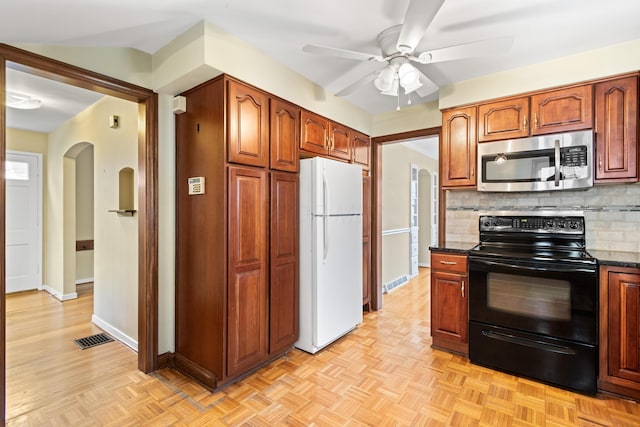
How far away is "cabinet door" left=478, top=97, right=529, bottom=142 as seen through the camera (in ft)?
8.81

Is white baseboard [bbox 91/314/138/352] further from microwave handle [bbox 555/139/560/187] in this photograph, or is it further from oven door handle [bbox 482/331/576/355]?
microwave handle [bbox 555/139/560/187]

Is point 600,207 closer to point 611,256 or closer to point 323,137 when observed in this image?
point 611,256

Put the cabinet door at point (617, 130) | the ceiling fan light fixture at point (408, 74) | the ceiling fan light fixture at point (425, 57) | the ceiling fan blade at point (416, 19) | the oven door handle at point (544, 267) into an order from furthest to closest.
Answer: the cabinet door at point (617, 130)
the oven door handle at point (544, 267)
the ceiling fan light fixture at point (408, 74)
the ceiling fan light fixture at point (425, 57)
the ceiling fan blade at point (416, 19)

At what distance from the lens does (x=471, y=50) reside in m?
1.80

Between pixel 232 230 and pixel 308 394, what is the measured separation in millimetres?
1295

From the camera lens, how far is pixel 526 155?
2.67 meters

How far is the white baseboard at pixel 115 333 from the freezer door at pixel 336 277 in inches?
68.8

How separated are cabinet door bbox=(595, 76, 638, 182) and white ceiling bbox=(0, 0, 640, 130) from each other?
35cm

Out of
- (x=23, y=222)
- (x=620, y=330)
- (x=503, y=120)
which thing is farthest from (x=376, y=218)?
(x=23, y=222)

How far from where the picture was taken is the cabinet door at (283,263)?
2592 millimetres

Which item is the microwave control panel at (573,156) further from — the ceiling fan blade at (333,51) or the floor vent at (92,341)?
the floor vent at (92,341)

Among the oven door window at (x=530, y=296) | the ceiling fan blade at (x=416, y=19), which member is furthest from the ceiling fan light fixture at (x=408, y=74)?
the oven door window at (x=530, y=296)

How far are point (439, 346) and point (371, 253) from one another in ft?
4.46

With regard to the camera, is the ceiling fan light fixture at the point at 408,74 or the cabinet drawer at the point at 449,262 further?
the cabinet drawer at the point at 449,262
